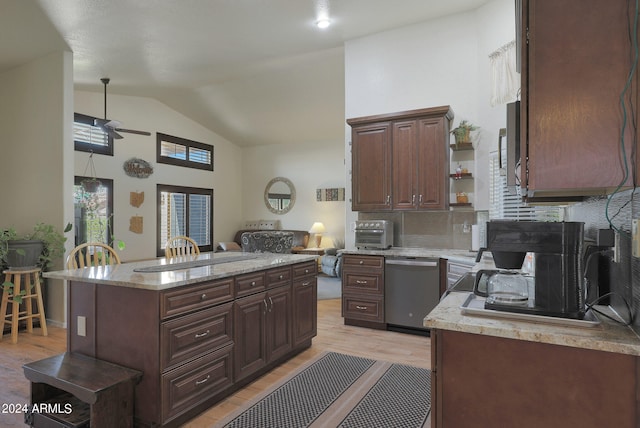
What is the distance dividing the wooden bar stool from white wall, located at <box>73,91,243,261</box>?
2.76m

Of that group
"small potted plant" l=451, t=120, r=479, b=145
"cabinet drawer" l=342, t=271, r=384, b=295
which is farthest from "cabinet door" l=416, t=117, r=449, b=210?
"cabinet drawer" l=342, t=271, r=384, b=295

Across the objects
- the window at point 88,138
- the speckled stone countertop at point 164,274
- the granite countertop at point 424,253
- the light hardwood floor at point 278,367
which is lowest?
the light hardwood floor at point 278,367

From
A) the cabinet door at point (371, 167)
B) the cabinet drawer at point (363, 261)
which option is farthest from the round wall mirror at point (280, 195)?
the cabinet drawer at point (363, 261)

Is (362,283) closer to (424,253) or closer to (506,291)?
(424,253)

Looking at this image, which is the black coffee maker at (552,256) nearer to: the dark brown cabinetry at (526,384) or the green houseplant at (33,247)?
the dark brown cabinetry at (526,384)

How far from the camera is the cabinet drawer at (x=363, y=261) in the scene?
418 cm

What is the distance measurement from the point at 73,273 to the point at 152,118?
19.4ft

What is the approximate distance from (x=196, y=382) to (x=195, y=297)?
1.69 feet

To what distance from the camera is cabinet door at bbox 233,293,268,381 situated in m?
2.65

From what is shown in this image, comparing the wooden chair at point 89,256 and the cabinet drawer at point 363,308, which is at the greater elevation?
the wooden chair at point 89,256

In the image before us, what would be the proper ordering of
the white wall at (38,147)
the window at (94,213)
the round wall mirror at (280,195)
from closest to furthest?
1. the white wall at (38,147)
2. the window at (94,213)
3. the round wall mirror at (280,195)

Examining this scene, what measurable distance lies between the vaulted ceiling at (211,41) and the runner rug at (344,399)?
3429 millimetres

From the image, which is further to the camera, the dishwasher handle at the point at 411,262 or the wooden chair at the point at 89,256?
the dishwasher handle at the point at 411,262

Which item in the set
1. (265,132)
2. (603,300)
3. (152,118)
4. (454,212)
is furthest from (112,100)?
(603,300)
